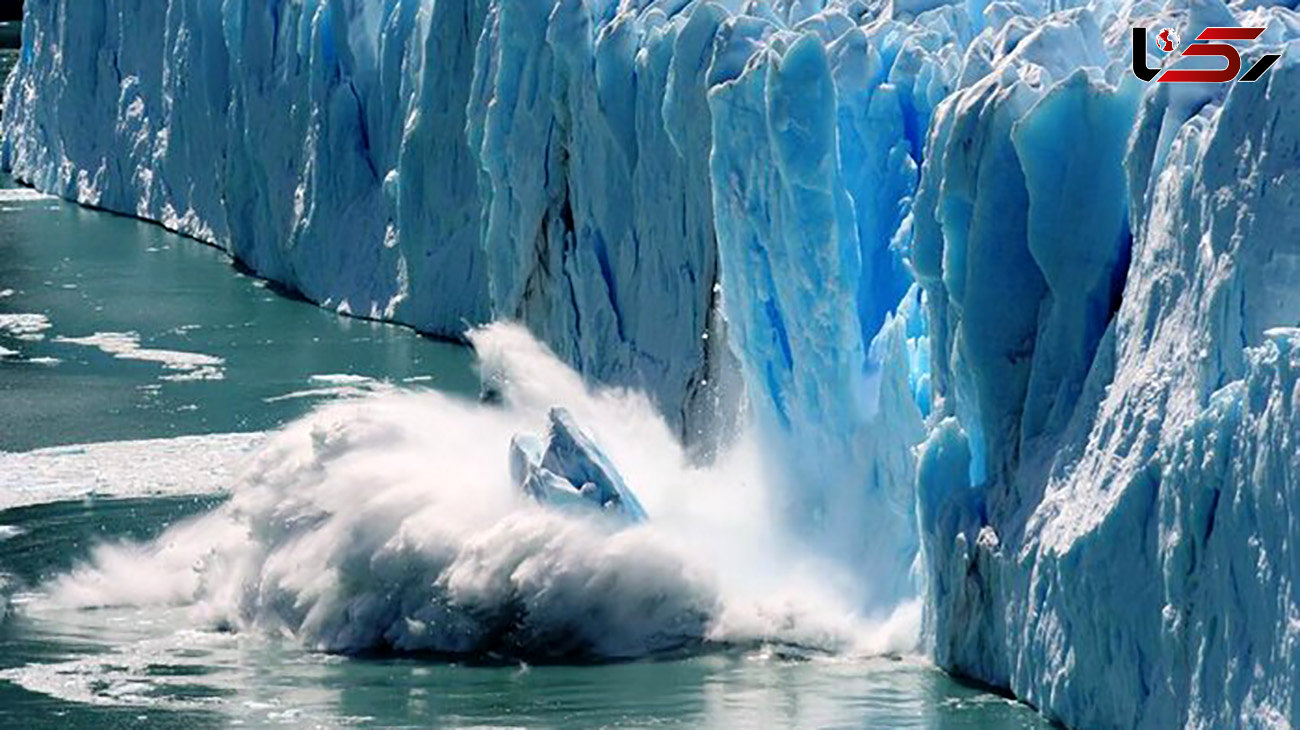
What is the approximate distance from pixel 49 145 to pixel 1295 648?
24919 mm

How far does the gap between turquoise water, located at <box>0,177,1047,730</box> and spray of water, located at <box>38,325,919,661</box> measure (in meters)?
0.23

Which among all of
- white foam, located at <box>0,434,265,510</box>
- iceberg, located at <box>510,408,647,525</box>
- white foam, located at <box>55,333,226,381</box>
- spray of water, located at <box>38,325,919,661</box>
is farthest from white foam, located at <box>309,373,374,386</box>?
iceberg, located at <box>510,408,647,525</box>

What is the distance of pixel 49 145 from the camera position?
1324 inches

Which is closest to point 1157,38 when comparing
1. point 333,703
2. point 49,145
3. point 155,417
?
point 333,703

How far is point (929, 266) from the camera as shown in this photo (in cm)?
1333

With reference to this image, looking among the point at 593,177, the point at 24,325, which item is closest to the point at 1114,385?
the point at 593,177

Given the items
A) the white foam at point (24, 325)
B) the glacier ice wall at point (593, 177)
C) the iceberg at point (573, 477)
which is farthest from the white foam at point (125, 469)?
the white foam at point (24, 325)

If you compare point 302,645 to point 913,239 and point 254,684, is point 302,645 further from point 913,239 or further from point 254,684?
point 913,239

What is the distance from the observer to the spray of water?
14.1 metres

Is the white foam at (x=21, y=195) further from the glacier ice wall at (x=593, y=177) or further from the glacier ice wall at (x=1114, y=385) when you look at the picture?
the glacier ice wall at (x=1114, y=385)

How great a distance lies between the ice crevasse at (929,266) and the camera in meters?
10.9

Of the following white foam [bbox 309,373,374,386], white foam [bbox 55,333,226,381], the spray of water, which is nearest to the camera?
the spray of water

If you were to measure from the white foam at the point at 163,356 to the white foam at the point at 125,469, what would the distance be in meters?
2.49

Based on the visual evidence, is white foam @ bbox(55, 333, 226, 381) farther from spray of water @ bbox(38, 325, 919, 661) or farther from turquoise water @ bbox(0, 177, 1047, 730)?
spray of water @ bbox(38, 325, 919, 661)
